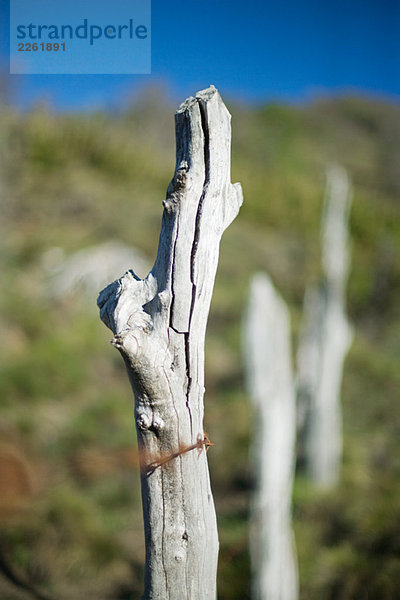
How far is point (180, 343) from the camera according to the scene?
1.10 meters

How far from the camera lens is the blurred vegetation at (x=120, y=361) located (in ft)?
12.6

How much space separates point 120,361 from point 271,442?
5116 millimetres

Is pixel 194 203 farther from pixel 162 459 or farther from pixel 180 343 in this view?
pixel 162 459

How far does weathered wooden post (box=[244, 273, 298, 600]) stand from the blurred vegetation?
242 millimetres

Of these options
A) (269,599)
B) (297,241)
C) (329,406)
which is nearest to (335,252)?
(329,406)

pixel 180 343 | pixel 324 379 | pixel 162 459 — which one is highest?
pixel 180 343

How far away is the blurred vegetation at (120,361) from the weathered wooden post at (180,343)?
38.5 inches

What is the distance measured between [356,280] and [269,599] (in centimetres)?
914

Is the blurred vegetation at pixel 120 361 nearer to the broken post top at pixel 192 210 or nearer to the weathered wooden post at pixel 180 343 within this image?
the weathered wooden post at pixel 180 343

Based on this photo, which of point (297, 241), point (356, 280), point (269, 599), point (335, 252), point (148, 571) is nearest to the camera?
point (148, 571)

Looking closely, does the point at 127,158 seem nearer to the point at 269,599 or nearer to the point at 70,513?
the point at 70,513

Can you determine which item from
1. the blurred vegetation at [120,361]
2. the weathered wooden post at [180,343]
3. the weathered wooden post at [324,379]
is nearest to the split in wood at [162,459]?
the weathered wooden post at [180,343]

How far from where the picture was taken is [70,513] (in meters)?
4.20

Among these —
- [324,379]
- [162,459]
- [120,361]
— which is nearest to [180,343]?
[162,459]
